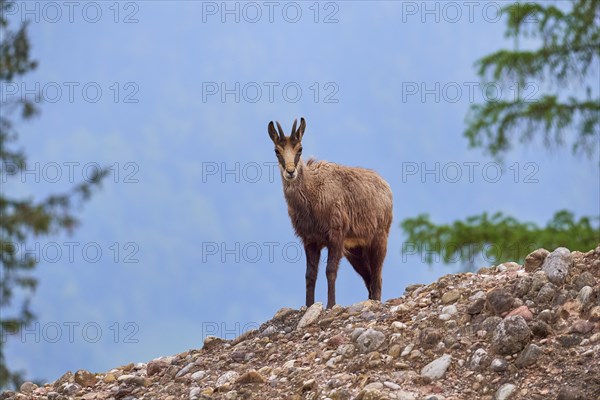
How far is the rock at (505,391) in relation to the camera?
796cm

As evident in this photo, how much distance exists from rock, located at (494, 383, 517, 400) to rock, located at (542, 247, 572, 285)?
170 centimetres

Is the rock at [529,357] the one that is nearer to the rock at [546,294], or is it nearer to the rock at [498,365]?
the rock at [498,365]

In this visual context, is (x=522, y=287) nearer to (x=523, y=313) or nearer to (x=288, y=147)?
(x=523, y=313)

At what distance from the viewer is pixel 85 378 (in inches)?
442

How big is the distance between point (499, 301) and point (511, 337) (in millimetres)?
726

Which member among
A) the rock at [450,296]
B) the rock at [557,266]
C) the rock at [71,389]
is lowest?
the rock at [71,389]

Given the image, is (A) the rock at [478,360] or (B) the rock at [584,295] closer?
(A) the rock at [478,360]

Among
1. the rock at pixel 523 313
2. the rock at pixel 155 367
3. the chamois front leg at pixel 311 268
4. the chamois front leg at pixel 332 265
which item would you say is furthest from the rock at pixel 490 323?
the rock at pixel 155 367

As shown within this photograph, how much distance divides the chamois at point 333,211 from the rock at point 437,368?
3.25 m

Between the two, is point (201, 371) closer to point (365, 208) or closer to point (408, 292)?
point (408, 292)

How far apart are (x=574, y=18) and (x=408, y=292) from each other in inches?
392

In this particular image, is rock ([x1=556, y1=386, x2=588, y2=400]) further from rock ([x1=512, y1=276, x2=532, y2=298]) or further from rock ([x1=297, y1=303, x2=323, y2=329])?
rock ([x1=297, y1=303, x2=323, y2=329])

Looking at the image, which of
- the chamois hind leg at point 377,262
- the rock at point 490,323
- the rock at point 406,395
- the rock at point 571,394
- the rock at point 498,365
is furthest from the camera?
the chamois hind leg at point 377,262

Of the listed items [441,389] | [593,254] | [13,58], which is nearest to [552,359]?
[441,389]
